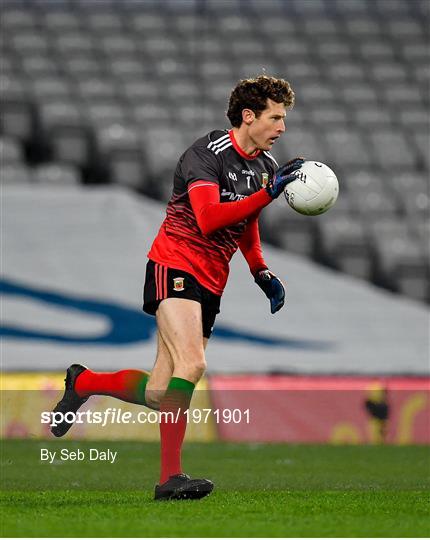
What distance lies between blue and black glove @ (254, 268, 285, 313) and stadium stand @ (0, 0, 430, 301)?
9.01 m

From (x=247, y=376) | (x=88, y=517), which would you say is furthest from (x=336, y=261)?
(x=88, y=517)

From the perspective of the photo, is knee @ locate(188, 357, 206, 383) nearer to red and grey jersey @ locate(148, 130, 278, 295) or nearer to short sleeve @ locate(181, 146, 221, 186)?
red and grey jersey @ locate(148, 130, 278, 295)

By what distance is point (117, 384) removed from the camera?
21.9 feet

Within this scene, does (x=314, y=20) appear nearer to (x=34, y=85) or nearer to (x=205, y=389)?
(x=34, y=85)

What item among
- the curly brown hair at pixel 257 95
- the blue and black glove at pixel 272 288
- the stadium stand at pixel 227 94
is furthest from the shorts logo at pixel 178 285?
the stadium stand at pixel 227 94

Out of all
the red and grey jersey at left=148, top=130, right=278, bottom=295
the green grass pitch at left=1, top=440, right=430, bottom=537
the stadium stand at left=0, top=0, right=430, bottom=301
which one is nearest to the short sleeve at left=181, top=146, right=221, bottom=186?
the red and grey jersey at left=148, top=130, right=278, bottom=295

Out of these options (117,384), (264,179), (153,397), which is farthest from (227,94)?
(153,397)

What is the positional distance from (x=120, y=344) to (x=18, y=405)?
1.62 m

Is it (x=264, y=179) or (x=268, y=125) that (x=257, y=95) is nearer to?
(x=268, y=125)

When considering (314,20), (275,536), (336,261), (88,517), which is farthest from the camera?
(314,20)

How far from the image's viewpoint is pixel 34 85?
1881 cm

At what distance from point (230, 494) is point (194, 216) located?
1430 millimetres

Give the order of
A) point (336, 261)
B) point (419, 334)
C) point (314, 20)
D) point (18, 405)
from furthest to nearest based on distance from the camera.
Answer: point (314, 20) < point (336, 261) < point (419, 334) < point (18, 405)

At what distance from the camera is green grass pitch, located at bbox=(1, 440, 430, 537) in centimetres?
511
